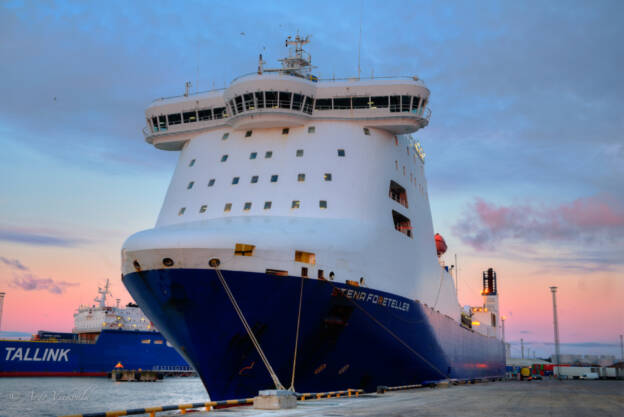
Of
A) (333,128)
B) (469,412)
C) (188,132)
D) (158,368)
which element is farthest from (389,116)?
(158,368)

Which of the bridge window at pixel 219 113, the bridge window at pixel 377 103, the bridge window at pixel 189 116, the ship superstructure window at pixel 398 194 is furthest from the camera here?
the bridge window at pixel 189 116

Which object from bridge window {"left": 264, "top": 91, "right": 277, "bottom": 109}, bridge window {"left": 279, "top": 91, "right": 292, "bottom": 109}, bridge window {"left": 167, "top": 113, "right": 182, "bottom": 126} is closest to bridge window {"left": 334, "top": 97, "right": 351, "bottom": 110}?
bridge window {"left": 279, "top": 91, "right": 292, "bottom": 109}

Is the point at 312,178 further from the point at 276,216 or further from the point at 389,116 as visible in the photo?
the point at 389,116

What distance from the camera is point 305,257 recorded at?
54.0ft

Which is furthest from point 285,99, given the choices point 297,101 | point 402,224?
point 402,224

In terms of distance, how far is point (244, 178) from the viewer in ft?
67.1

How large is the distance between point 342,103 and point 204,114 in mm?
5701

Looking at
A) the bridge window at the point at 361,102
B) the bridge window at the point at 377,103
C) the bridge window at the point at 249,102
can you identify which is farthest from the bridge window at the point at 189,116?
the bridge window at the point at 377,103

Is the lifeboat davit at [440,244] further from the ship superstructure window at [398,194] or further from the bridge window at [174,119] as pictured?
the bridge window at [174,119]

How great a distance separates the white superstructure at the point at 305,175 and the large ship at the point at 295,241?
54 millimetres

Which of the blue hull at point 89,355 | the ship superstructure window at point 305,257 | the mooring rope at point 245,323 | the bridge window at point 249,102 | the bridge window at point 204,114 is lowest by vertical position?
the blue hull at point 89,355

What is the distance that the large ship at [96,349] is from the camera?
56.6m

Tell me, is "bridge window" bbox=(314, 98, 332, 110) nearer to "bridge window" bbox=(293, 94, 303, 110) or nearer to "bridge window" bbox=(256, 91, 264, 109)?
"bridge window" bbox=(293, 94, 303, 110)

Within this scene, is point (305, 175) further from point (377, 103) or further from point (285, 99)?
point (377, 103)
